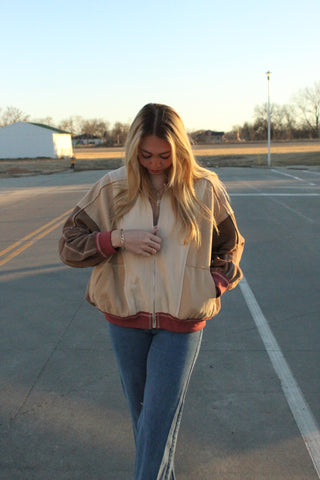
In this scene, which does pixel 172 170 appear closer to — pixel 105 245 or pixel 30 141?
pixel 105 245

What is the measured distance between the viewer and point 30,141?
71250 millimetres

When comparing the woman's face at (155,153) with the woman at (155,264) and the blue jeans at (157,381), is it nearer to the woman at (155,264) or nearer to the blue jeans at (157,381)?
the woman at (155,264)

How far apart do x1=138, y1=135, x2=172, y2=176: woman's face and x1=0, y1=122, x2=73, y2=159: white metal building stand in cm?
7071

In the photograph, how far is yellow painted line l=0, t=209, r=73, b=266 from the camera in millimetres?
9047

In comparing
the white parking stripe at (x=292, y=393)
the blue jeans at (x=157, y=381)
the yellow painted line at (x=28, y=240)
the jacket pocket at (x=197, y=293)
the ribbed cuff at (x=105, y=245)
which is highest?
the ribbed cuff at (x=105, y=245)

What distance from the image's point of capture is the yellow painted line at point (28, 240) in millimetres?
9047

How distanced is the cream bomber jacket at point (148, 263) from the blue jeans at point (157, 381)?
96 mm

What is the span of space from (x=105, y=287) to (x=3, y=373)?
2399 millimetres

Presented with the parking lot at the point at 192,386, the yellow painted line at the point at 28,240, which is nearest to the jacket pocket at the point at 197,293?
the parking lot at the point at 192,386

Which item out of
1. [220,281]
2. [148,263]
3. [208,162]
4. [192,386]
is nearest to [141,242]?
[148,263]

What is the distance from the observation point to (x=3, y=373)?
420 cm

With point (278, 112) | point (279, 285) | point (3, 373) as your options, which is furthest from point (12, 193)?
point (278, 112)

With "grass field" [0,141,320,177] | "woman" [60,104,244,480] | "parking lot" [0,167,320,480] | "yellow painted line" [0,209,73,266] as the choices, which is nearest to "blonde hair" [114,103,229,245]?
"woman" [60,104,244,480]

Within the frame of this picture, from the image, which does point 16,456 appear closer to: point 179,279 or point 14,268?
point 179,279
